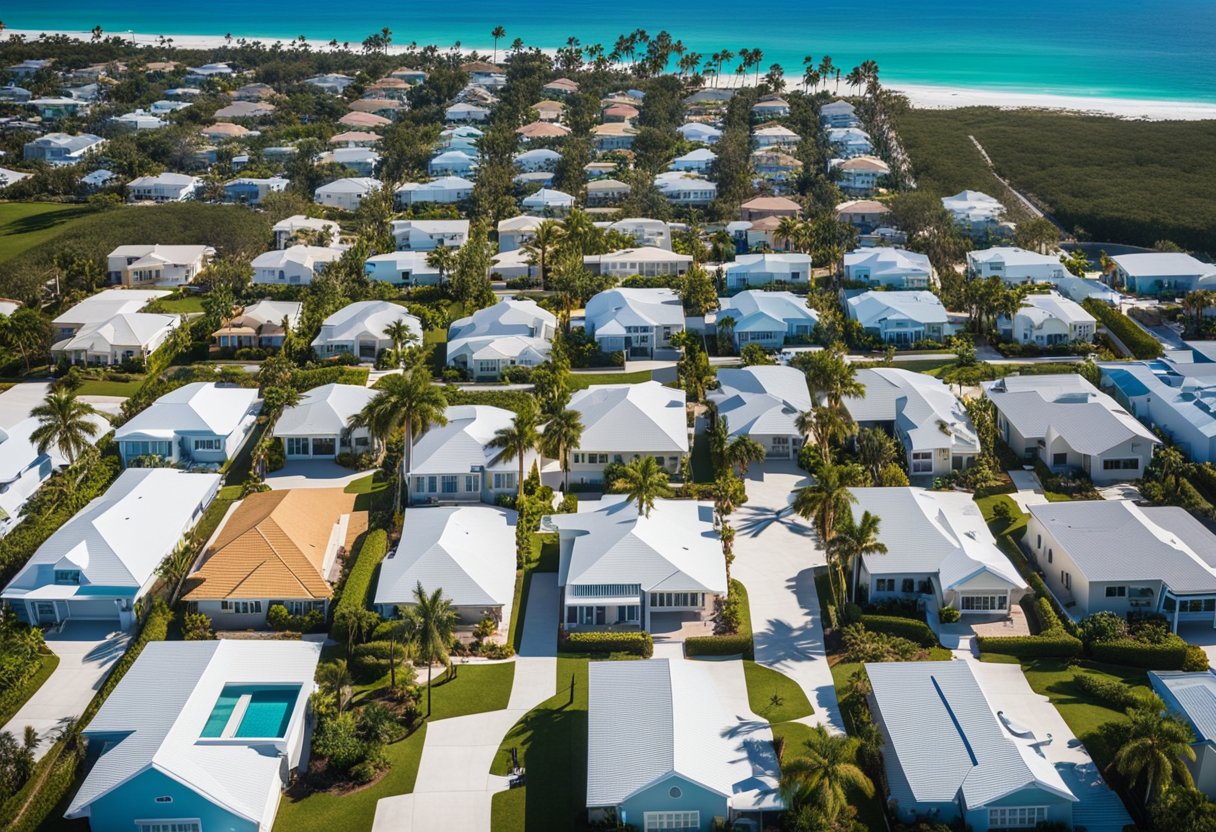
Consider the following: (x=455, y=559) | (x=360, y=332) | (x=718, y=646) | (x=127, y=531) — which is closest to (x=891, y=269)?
(x=360, y=332)

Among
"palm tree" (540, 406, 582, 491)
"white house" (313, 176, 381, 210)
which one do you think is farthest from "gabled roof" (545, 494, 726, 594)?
"white house" (313, 176, 381, 210)

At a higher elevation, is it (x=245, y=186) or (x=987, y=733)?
(x=245, y=186)

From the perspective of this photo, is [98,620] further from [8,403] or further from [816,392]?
[816,392]

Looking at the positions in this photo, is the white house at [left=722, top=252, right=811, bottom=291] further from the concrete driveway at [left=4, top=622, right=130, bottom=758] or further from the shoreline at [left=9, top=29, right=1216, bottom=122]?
the shoreline at [left=9, top=29, right=1216, bottom=122]

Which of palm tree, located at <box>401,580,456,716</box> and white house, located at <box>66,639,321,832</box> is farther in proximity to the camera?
palm tree, located at <box>401,580,456,716</box>

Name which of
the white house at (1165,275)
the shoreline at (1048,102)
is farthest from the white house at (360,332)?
the shoreline at (1048,102)

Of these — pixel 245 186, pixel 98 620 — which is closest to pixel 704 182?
pixel 245 186

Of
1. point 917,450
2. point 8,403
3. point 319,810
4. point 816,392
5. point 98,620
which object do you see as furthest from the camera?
point 8,403
